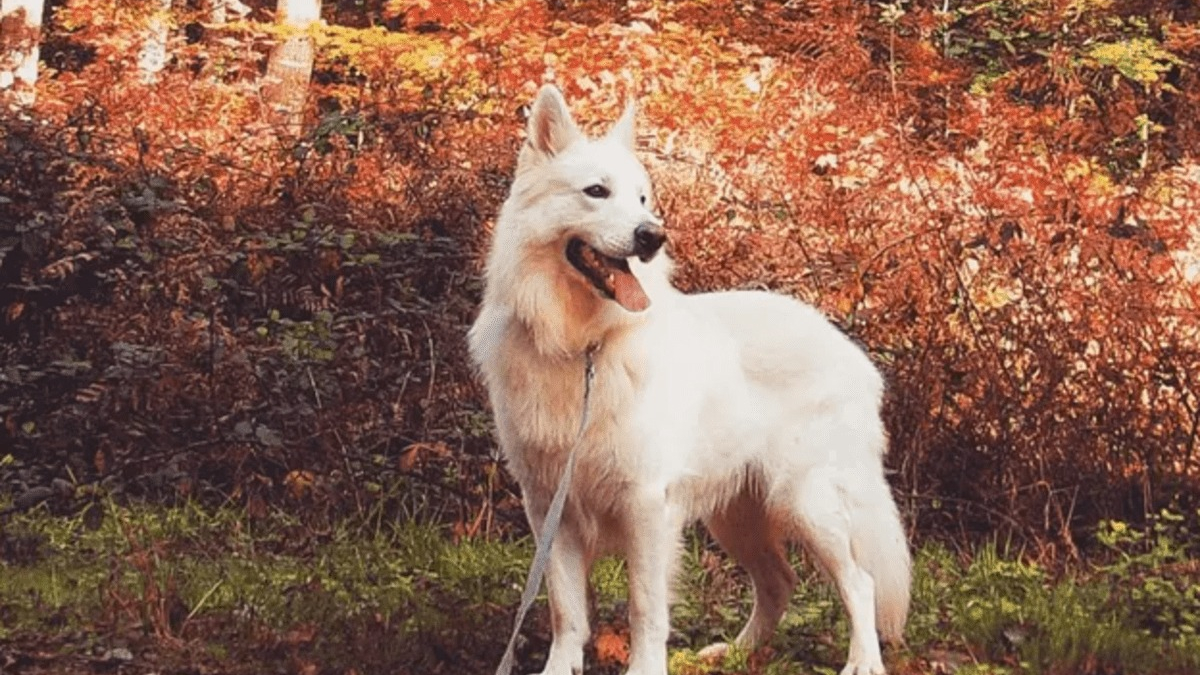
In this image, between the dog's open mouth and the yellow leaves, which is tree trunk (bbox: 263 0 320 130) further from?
the dog's open mouth

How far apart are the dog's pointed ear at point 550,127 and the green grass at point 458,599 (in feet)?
4.99

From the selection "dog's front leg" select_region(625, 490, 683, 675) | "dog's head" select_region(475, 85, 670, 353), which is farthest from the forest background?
"dog's head" select_region(475, 85, 670, 353)

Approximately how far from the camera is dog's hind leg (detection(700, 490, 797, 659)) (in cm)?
472

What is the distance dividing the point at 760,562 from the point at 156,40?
8198mm

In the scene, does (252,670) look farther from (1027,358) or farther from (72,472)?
(1027,358)

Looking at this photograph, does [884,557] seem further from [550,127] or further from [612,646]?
[550,127]

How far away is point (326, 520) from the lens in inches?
243

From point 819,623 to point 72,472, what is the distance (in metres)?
3.53

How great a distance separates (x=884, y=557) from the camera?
451 cm

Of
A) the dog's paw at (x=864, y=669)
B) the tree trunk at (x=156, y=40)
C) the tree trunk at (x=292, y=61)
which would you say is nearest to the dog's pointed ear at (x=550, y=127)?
the dog's paw at (x=864, y=669)

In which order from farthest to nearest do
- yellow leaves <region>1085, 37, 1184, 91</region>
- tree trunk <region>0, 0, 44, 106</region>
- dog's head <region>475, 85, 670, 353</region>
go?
yellow leaves <region>1085, 37, 1184, 91</region>, tree trunk <region>0, 0, 44, 106</region>, dog's head <region>475, 85, 670, 353</region>

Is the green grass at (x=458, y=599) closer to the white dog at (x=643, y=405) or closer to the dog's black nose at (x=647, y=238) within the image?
the white dog at (x=643, y=405)

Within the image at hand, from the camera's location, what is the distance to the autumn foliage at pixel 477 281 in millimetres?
6320

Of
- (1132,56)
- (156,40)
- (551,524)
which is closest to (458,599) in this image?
(551,524)
